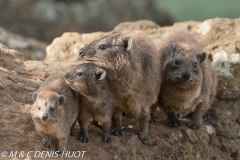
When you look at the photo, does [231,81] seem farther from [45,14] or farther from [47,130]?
[45,14]

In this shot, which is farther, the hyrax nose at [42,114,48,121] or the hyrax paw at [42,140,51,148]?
the hyrax paw at [42,140,51,148]

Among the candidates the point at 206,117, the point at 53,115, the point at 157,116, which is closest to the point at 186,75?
the point at 157,116

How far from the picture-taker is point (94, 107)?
8562mm

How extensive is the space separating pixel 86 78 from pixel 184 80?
2.40 meters

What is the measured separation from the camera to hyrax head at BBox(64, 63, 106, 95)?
851 centimetres

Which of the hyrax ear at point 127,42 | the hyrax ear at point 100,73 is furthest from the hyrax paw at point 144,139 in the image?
the hyrax ear at point 127,42

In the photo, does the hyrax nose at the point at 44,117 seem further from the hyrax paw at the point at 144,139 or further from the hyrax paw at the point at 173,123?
the hyrax paw at the point at 173,123

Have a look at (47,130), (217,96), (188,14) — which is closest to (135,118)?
(47,130)

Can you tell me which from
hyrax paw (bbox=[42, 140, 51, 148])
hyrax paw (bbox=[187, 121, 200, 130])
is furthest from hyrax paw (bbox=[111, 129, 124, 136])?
hyrax paw (bbox=[187, 121, 200, 130])

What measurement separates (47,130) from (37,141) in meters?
0.29

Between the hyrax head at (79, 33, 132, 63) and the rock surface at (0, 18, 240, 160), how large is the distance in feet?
4.76

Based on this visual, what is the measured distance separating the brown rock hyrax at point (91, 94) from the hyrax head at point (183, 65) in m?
1.92

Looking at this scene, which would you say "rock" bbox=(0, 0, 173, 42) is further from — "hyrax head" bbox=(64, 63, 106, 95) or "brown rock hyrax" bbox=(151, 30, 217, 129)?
"hyrax head" bbox=(64, 63, 106, 95)

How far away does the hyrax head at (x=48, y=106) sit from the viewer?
7.75 m
